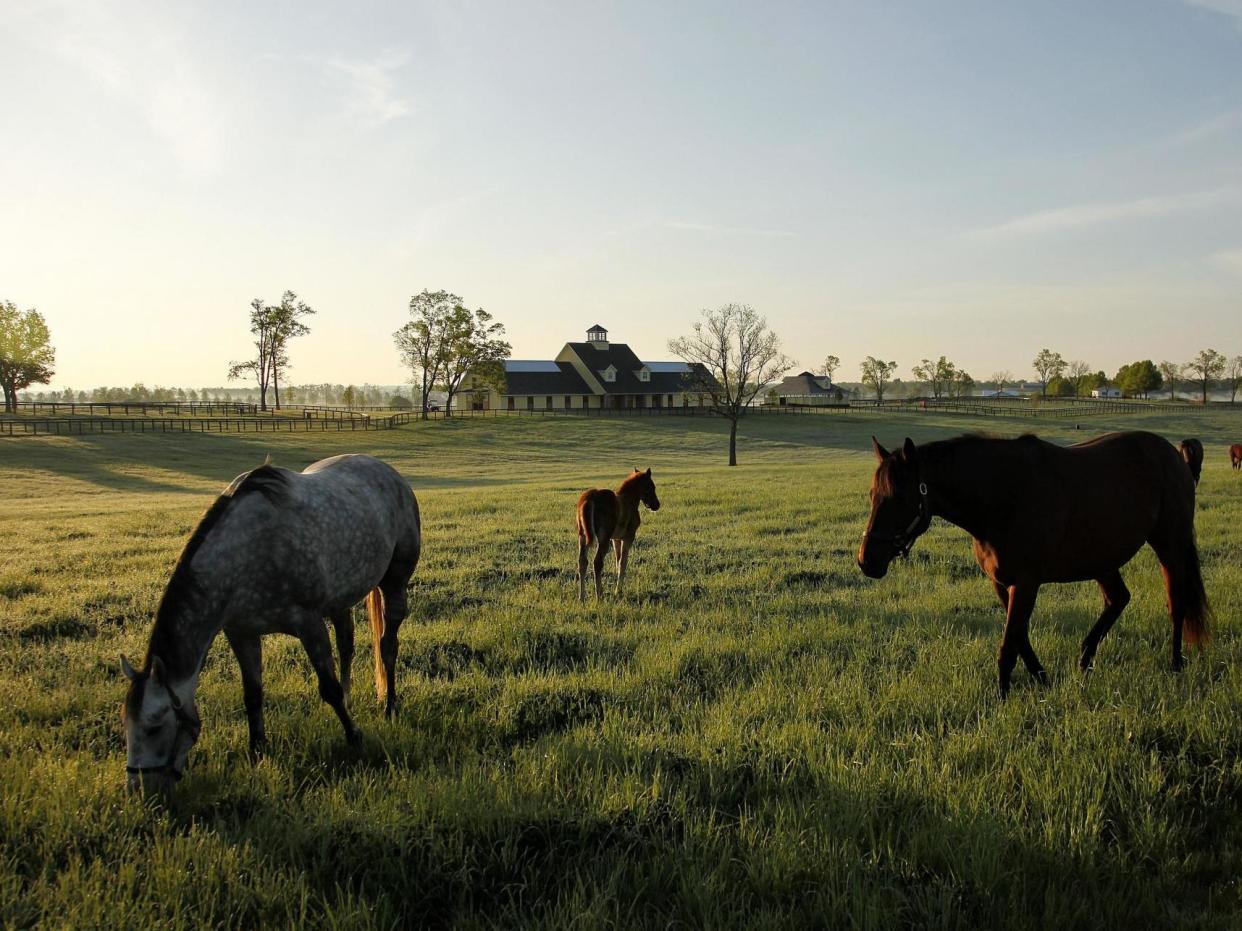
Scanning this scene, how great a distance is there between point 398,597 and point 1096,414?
333 ft

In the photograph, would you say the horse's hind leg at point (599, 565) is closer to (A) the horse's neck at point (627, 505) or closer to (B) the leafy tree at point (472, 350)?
(A) the horse's neck at point (627, 505)

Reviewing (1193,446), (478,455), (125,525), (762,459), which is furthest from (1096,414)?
(125,525)

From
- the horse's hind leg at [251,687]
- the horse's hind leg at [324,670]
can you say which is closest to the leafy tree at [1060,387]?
the horse's hind leg at [324,670]

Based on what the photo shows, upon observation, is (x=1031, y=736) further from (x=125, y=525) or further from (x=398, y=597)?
(x=125, y=525)

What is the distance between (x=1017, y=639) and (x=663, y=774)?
3308mm

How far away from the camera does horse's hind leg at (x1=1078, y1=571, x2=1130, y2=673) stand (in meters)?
6.35

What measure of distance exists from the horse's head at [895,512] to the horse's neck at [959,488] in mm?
135

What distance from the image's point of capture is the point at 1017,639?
569 centimetres

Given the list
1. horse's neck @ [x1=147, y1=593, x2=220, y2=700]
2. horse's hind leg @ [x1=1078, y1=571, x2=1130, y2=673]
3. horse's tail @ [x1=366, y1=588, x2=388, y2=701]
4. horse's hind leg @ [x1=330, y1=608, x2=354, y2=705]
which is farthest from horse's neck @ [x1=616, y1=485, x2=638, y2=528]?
horse's neck @ [x1=147, y1=593, x2=220, y2=700]

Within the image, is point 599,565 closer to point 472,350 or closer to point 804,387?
point 472,350

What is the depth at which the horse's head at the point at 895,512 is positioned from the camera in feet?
19.0

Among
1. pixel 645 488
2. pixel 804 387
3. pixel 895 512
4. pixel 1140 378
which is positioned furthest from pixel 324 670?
pixel 1140 378

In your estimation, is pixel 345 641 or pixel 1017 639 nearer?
pixel 1017 639

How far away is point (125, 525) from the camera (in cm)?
1644
